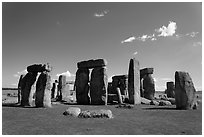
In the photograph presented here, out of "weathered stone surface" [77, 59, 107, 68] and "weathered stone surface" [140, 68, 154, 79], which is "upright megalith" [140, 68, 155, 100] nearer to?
"weathered stone surface" [140, 68, 154, 79]

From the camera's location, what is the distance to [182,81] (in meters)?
10.7

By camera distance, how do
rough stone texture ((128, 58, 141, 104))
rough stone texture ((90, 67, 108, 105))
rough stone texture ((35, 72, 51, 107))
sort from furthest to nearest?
rough stone texture ((128, 58, 141, 104)) < rough stone texture ((90, 67, 108, 105)) < rough stone texture ((35, 72, 51, 107))

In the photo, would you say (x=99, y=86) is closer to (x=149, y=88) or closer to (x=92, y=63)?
(x=92, y=63)

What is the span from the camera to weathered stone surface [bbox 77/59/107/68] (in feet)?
47.7

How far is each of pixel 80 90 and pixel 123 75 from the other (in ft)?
23.3

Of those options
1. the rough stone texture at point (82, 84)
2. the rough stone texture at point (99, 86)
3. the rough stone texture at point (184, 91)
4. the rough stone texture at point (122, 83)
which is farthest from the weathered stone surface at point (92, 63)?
the rough stone texture at point (122, 83)

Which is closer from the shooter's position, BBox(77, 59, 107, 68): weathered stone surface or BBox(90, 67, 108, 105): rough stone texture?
BBox(90, 67, 108, 105): rough stone texture

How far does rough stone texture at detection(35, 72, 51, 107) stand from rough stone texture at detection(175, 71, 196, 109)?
6.95 metres

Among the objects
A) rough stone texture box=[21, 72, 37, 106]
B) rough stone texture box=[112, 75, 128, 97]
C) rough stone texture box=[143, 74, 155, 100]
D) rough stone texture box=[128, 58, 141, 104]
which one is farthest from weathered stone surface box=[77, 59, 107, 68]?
rough stone texture box=[112, 75, 128, 97]

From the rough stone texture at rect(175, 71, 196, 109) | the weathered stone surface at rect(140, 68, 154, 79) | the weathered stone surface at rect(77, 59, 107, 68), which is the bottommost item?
the rough stone texture at rect(175, 71, 196, 109)

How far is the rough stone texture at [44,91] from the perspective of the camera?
36.9ft

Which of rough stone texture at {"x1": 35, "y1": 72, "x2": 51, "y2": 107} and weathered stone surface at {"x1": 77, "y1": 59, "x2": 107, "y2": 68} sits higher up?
weathered stone surface at {"x1": 77, "y1": 59, "x2": 107, "y2": 68}

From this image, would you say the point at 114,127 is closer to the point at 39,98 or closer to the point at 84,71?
the point at 39,98

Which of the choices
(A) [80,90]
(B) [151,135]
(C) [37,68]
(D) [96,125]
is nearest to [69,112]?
(D) [96,125]
